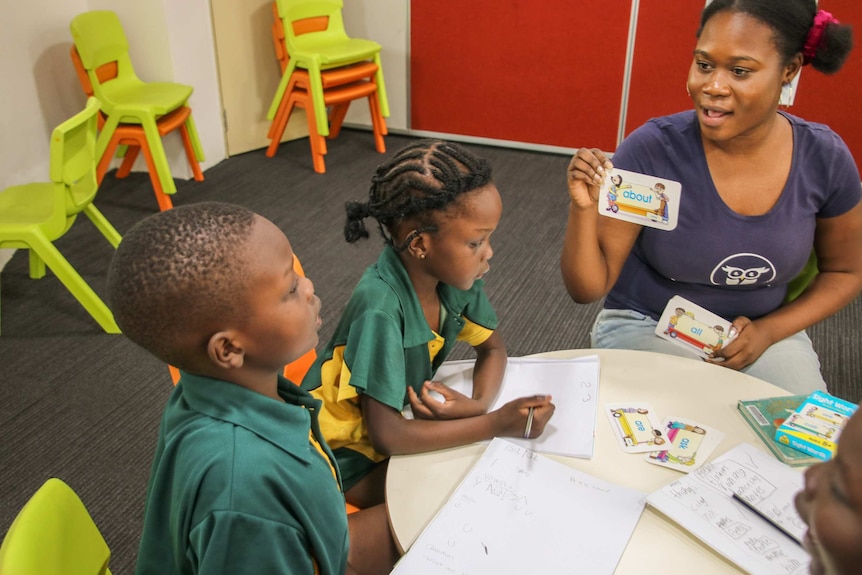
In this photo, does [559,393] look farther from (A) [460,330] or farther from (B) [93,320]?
(B) [93,320]

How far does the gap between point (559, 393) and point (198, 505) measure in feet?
2.35

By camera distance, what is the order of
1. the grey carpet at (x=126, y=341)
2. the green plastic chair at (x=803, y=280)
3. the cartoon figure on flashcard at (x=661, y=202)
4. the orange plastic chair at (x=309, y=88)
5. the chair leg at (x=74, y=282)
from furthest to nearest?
the orange plastic chair at (x=309, y=88), the chair leg at (x=74, y=282), the grey carpet at (x=126, y=341), the green plastic chair at (x=803, y=280), the cartoon figure on flashcard at (x=661, y=202)

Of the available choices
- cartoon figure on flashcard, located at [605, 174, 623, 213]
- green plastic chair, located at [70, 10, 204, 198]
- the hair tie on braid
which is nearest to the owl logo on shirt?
cartoon figure on flashcard, located at [605, 174, 623, 213]

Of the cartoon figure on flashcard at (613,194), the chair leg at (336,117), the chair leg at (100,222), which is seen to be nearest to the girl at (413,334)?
the cartoon figure on flashcard at (613,194)

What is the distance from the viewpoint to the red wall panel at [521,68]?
14.4 ft

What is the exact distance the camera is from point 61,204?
270cm

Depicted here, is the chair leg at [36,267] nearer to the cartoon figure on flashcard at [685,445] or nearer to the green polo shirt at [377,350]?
the green polo shirt at [377,350]

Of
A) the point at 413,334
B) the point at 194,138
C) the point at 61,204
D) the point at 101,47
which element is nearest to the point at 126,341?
the point at 61,204

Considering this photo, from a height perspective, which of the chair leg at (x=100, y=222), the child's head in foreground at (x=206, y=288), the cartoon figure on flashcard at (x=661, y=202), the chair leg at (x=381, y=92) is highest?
the child's head in foreground at (x=206, y=288)

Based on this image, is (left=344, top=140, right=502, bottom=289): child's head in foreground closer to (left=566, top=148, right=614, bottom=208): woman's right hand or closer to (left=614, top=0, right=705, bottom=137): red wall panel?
(left=566, top=148, right=614, bottom=208): woman's right hand

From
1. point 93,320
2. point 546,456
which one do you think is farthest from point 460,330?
point 93,320

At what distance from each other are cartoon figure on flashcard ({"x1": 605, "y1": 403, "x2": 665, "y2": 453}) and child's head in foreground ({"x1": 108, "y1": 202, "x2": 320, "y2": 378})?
60 centimetres

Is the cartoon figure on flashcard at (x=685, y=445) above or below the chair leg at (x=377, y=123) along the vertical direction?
above

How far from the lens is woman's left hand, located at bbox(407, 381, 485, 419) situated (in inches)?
52.2
